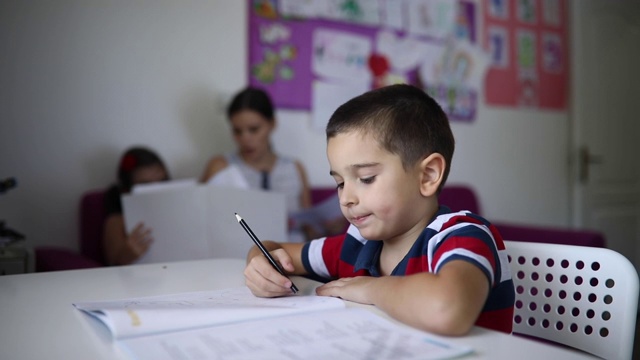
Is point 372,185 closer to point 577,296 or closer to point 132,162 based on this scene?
point 577,296

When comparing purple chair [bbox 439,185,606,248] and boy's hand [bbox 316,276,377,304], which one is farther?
purple chair [bbox 439,185,606,248]

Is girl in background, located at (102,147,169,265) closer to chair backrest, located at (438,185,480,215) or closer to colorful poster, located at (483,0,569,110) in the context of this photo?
chair backrest, located at (438,185,480,215)

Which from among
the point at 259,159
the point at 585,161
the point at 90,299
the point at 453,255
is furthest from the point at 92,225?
the point at 585,161

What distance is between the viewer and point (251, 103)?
7.81 feet

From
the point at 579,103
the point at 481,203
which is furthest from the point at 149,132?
the point at 579,103

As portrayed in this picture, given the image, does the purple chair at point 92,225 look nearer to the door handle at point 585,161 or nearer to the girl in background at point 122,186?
the girl in background at point 122,186

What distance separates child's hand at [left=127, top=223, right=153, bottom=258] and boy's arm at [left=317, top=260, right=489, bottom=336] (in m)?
1.24

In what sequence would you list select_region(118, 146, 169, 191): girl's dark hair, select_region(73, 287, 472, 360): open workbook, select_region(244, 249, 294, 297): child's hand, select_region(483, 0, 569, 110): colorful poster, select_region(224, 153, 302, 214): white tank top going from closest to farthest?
select_region(73, 287, 472, 360): open workbook < select_region(244, 249, 294, 297): child's hand < select_region(118, 146, 169, 191): girl's dark hair < select_region(224, 153, 302, 214): white tank top < select_region(483, 0, 569, 110): colorful poster

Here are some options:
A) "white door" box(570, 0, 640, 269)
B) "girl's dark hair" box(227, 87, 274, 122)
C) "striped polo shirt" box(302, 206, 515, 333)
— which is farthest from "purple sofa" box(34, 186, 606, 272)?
"white door" box(570, 0, 640, 269)

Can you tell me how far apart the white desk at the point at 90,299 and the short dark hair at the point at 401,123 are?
10.2 inches

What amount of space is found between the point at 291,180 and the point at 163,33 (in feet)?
2.66

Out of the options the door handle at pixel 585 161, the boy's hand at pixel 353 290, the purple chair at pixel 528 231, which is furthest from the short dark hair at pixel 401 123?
the door handle at pixel 585 161

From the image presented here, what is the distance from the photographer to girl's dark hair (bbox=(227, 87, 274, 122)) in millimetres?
2381

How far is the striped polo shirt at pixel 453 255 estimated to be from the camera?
2.39 feet
